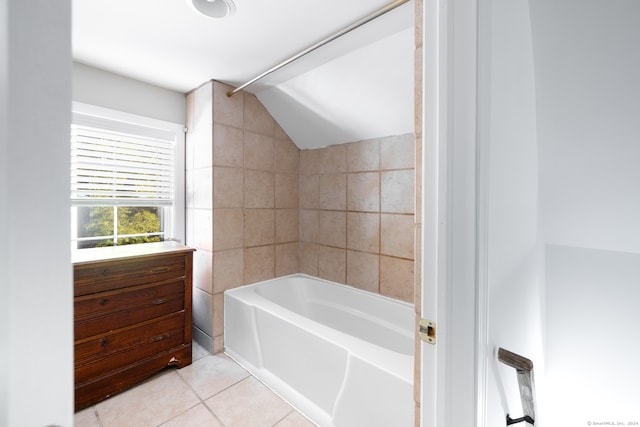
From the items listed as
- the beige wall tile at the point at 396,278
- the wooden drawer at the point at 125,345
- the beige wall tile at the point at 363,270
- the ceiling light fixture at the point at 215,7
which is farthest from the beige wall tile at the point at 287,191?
the ceiling light fixture at the point at 215,7

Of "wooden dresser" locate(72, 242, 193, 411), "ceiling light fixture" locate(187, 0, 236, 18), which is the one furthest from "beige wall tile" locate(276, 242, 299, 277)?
"ceiling light fixture" locate(187, 0, 236, 18)

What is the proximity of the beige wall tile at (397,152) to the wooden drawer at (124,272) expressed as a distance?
1.74 metres

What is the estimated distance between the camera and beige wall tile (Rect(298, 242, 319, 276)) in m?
2.78

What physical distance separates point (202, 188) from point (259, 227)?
1.91 feet

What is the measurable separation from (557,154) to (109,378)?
2685 mm

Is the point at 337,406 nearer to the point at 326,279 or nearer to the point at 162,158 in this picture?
the point at 326,279

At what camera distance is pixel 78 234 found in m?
2.06

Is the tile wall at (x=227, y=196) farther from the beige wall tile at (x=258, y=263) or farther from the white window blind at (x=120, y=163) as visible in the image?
the white window blind at (x=120, y=163)

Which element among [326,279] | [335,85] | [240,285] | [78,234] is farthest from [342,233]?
[78,234]

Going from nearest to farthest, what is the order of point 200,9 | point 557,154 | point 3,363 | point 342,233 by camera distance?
point 3,363 → point 557,154 → point 200,9 → point 342,233

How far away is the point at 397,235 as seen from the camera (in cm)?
221

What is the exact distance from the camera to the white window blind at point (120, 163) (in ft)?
6.53

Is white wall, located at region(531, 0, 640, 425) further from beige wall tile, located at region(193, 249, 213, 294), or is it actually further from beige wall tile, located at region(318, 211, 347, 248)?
beige wall tile, located at region(193, 249, 213, 294)

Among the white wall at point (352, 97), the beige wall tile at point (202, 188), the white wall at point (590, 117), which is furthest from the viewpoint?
the beige wall tile at point (202, 188)
